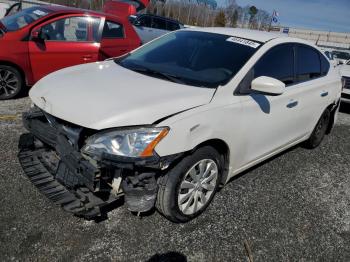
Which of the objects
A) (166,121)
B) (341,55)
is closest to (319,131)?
(166,121)

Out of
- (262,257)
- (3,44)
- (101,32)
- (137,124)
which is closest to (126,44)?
(101,32)

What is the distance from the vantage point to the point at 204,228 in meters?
3.04

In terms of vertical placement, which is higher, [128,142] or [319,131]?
[128,142]

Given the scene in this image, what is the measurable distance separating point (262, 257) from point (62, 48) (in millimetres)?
4918

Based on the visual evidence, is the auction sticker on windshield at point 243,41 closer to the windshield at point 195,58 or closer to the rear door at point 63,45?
the windshield at point 195,58

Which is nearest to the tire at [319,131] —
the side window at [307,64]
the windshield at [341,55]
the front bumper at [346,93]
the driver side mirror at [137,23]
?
the side window at [307,64]

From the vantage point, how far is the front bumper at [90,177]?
2443mm

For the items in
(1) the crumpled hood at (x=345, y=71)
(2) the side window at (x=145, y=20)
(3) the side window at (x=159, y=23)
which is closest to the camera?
(1) the crumpled hood at (x=345, y=71)

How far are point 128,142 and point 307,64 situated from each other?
2.83 metres

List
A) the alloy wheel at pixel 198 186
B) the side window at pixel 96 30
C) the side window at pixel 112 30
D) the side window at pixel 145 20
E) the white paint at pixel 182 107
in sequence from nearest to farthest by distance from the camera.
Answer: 1. the white paint at pixel 182 107
2. the alloy wheel at pixel 198 186
3. the side window at pixel 96 30
4. the side window at pixel 112 30
5. the side window at pixel 145 20

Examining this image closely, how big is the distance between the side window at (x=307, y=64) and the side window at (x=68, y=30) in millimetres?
3947

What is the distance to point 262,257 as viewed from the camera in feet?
9.15

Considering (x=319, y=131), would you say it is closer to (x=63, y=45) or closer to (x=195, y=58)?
(x=195, y=58)

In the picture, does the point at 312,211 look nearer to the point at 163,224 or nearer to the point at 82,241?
the point at 163,224
